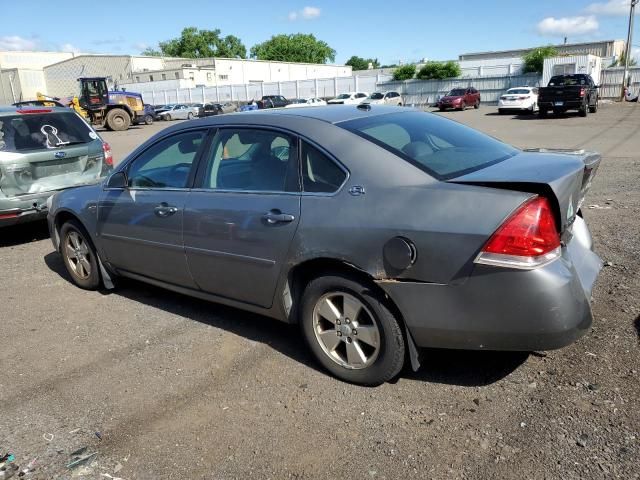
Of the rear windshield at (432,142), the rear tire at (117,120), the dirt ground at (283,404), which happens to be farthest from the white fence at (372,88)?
the dirt ground at (283,404)

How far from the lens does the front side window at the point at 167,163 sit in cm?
401

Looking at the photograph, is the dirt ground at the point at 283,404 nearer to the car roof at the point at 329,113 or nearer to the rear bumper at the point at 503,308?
the rear bumper at the point at 503,308

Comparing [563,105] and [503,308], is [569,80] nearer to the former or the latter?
[563,105]

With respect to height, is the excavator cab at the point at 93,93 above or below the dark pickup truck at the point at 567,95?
above

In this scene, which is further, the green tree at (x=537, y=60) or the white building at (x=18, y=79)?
the white building at (x=18, y=79)

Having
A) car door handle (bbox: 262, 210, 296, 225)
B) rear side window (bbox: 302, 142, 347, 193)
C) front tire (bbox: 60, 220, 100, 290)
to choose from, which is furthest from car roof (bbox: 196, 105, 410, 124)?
front tire (bbox: 60, 220, 100, 290)

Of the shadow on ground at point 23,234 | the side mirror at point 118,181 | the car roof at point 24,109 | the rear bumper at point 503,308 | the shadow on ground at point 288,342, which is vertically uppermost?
the car roof at point 24,109

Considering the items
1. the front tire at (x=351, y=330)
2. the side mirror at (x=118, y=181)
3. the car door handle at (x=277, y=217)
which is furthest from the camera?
the side mirror at (x=118, y=181)

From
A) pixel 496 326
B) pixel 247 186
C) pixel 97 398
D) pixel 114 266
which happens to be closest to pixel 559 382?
pixel 496 326

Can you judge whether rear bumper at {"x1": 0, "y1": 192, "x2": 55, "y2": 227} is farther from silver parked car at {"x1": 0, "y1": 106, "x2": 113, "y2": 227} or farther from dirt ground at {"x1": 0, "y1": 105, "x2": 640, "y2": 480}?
dirt ground at {"x1": 0, "y1": 105, "x2": 640, "y2": 480}

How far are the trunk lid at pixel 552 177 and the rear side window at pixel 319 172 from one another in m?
0.67

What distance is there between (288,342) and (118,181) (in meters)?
2.01

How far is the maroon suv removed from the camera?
37.2 metres

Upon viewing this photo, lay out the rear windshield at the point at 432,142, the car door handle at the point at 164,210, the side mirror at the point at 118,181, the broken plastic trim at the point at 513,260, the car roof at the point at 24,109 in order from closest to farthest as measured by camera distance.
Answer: the broken plastic trim at the point at 513,260 → the rear windshield at the point at 432,142 → the car door handle at the point at 164,210 → the side mirror at the point at 118,181 → the car roof at the point at 24,109
